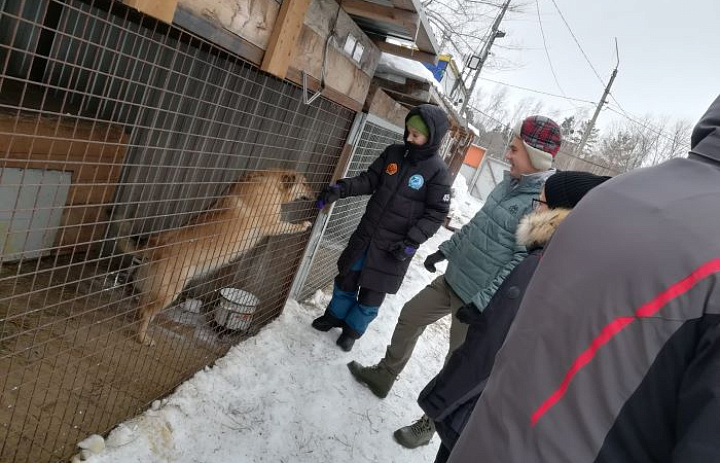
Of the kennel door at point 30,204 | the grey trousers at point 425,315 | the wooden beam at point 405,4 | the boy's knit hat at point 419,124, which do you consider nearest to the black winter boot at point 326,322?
the grey trousers at point 425,315

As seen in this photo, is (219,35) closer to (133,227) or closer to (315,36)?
(315,36)

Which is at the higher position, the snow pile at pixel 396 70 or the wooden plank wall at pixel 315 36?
the snow pile at pixel 396 70

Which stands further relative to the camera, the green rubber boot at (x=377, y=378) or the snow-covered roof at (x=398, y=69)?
the snow-covered roof at (x=398, y=69)

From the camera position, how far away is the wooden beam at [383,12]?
2.69 m

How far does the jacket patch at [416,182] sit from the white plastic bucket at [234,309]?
5.68 feet

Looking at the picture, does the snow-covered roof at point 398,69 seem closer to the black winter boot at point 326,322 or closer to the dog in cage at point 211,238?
the dog in cage at point 211,238

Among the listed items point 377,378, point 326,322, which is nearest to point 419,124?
point 326,322

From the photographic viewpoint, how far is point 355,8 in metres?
2.81

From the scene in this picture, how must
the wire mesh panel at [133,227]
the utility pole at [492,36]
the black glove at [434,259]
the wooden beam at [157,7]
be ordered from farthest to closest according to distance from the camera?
1. the utility pole at [492,36]
2. the black glove at [434,259]
3. the wire mesh panel at [133,227]
4. the wooden beam at [157,7]

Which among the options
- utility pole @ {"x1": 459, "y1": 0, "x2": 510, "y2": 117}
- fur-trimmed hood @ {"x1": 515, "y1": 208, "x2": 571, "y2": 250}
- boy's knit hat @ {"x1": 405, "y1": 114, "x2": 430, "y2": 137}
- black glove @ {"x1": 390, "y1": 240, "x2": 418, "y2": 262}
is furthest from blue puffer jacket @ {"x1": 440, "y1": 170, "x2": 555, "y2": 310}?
utility pole @ {"x1": 459, "y1": 0, "x2": 510, "y2": 117}

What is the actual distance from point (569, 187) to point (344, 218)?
347cm

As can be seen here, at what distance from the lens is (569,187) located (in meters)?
1.92

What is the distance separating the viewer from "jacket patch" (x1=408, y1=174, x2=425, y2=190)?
365 cm

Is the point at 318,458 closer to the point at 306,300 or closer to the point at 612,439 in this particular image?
the point at 306,300
